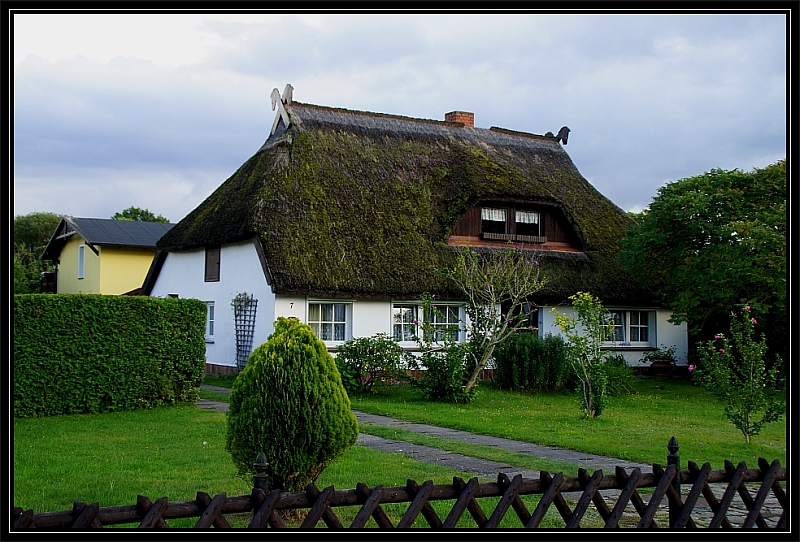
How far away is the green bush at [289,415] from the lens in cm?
605

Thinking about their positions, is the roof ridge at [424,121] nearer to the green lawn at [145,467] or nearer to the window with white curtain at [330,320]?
the window with white curtain at [330,320]

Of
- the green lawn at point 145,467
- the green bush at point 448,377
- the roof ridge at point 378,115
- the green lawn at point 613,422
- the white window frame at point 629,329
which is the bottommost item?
the green lawn at point 613,422

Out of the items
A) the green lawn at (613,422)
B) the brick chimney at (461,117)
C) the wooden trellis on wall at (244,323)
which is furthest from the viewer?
the brick chimney at (461,117)

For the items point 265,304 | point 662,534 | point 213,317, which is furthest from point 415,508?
point 213,317

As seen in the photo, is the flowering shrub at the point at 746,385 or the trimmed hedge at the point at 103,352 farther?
the trimmed hedge at the point at 103,352

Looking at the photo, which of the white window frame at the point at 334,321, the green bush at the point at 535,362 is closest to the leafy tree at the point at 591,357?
the green bush at the point at 535,362

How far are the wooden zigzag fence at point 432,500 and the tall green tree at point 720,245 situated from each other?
12939 mm

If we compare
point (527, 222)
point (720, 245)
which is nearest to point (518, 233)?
point (527, 222)

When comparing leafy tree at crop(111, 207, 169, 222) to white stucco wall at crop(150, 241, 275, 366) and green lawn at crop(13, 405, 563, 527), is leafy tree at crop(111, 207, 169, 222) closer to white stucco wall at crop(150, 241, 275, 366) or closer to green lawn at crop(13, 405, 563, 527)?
white stucco wall at crop(150, 241, 275, 366)

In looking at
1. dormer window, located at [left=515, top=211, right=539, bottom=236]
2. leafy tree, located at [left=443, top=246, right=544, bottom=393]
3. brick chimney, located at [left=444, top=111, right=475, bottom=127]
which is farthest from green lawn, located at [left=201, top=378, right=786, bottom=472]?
brick chimney, located at [left=444, top=111, right=475, bottom=127]

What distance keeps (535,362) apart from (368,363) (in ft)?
13.0

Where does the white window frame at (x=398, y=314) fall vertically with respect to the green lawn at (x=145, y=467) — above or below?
above

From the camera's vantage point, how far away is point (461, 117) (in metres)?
27.3

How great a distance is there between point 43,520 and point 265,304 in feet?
51.7
